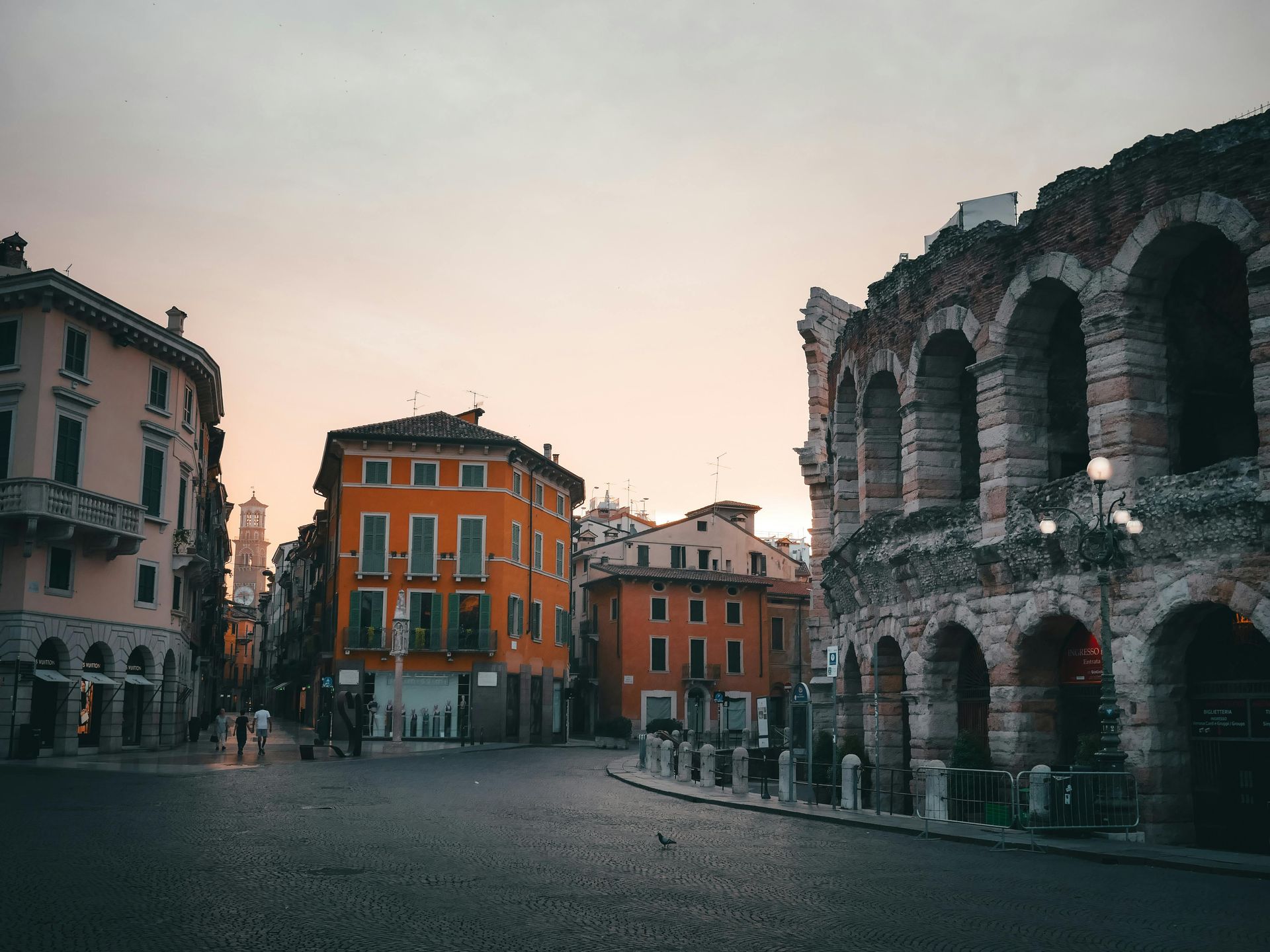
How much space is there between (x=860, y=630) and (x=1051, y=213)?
1018cm

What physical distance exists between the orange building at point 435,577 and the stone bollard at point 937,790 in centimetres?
3032

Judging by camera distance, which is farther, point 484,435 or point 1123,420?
point 484,435

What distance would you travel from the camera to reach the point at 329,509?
59.9 metres

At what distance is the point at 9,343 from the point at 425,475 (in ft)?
66.5

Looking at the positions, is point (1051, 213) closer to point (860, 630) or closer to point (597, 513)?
point (860, 630)

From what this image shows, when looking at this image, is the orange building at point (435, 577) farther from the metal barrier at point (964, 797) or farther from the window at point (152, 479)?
the metal barrier at point (964, 797)

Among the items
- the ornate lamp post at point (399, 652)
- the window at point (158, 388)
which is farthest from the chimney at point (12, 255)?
the ornate lamp post at point (399, 652)

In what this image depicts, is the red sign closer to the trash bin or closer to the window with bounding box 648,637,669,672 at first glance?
the trash bin

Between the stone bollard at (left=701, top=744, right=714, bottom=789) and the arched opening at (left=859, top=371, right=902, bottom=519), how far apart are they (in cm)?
610

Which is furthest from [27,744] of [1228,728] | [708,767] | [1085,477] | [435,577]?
[1228,728]

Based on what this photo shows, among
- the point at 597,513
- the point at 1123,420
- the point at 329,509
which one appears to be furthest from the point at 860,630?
the point at 597,513

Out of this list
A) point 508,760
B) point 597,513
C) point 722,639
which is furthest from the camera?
point 597,513

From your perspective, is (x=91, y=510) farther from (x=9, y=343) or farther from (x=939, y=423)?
(x=939, y=423)

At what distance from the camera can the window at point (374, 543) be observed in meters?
49.0
